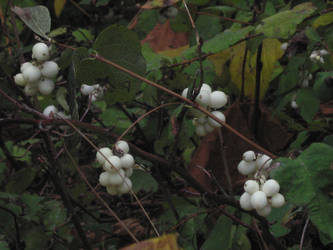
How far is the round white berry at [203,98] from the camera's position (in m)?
0.97

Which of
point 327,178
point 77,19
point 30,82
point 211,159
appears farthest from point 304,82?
point 77,19

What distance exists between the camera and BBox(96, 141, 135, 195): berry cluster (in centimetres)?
85

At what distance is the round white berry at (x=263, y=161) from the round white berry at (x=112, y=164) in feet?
1.01

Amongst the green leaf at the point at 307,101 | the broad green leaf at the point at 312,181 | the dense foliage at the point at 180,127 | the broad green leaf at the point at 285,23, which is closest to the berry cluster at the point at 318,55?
the dense foliage at the point at 180,127

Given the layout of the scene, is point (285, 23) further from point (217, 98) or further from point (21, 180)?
point (21, 180)

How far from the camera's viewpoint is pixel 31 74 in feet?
3.28

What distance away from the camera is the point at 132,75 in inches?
37.9

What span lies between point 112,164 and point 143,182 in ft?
1.42

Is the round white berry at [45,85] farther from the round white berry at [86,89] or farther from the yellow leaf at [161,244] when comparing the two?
the yellow leaf at [161,244]

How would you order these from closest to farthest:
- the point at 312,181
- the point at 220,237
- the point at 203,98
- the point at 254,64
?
the point at 312,181, the point at 203,98, the point at 220,237, the point at 254,64

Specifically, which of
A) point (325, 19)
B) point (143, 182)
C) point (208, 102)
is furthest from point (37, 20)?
point (325, 19)

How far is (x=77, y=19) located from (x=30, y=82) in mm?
2156

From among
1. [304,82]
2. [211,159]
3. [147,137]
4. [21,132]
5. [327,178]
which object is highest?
[327,178]

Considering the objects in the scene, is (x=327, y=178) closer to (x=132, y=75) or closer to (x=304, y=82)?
(x=132, y=75)
